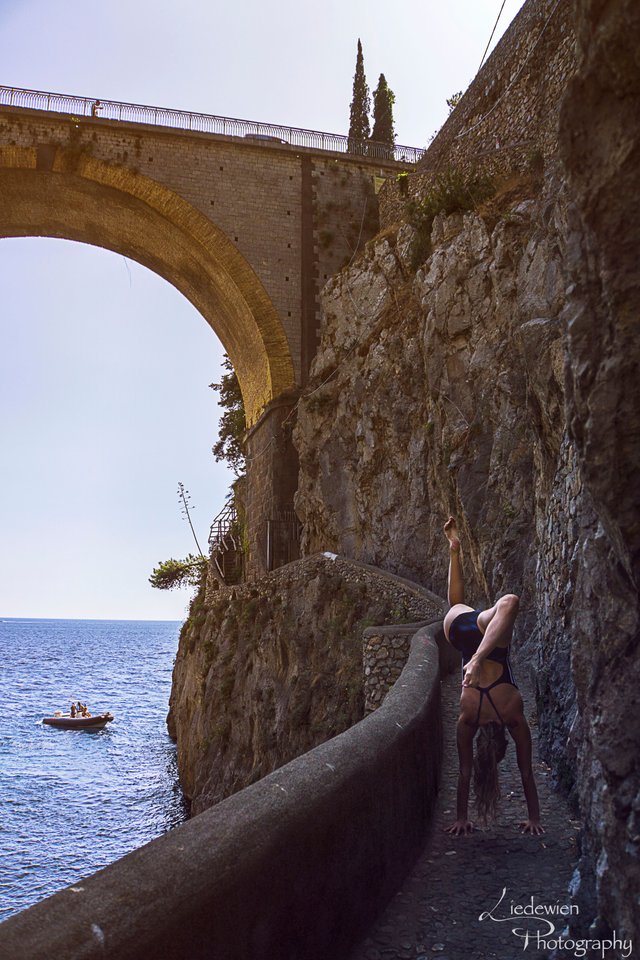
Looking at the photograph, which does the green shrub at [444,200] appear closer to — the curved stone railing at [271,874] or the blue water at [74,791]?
the curved stone railing at [271,874]

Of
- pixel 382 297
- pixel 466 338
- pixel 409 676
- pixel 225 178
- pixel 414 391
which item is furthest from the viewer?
pixel 225 178

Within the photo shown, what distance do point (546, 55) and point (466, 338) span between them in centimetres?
582

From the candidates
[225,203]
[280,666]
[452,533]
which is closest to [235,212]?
[225,203]

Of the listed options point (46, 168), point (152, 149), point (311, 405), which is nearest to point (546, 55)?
point (311, 405)

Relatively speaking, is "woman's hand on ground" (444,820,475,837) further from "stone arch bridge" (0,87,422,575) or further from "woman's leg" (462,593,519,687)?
"stone arch bridge" (0,87,422,575)

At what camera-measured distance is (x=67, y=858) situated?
55.4 ft

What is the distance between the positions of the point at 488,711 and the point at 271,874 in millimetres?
1548

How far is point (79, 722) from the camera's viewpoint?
3186 centimetres

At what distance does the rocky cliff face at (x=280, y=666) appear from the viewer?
43.3 ft

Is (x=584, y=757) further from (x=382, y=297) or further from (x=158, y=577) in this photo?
(x=158, y=577)

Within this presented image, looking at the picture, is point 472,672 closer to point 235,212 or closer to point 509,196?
point 509,196

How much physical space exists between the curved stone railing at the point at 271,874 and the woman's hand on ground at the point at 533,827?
524 mm

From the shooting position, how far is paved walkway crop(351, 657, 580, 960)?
303 cm

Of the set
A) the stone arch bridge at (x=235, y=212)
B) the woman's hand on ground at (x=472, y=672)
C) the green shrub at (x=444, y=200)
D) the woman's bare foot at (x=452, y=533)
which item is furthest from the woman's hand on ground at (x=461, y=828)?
the stone arch bridge at (x=235, y=212)
